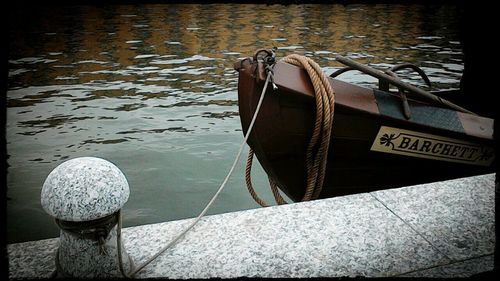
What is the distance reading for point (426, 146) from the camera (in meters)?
3.83

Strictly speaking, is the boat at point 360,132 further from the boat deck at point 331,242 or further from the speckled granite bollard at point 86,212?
the speckled granite bollard at point 86,212

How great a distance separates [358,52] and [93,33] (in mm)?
10628

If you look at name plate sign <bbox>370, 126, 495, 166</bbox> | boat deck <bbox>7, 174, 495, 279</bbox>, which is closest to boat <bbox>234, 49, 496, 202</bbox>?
name plate sign <bbox>370, 126, 495, 166</bbox>

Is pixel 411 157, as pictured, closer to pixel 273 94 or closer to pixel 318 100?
pixel 318 100

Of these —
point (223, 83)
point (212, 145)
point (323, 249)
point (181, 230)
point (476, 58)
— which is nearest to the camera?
point (323, 249)

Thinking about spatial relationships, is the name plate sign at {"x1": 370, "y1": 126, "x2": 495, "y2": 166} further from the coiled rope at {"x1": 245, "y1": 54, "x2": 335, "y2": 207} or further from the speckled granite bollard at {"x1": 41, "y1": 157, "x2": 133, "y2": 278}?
the speckled granite bollard at {"x1": 41, "y1": 157, "x2": 133, "y2": 278}

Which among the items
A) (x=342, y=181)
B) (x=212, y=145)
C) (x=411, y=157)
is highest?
(x=411, y=157)

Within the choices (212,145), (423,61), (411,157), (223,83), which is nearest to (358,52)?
(423,61)

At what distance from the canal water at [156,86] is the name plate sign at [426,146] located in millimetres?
2272

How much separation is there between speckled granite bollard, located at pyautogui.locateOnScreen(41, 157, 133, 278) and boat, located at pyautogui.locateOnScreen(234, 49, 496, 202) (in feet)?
5.72

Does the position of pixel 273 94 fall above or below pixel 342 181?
above

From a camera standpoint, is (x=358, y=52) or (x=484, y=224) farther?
(x=358, y=52)

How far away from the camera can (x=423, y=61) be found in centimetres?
1270

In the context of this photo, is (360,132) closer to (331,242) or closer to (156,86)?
(331,242)
